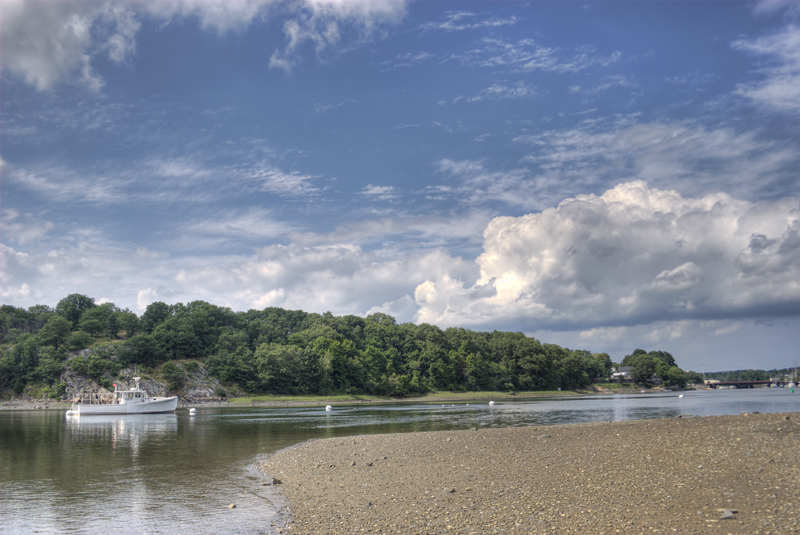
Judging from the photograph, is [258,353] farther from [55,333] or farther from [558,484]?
[558,484]

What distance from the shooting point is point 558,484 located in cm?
1770

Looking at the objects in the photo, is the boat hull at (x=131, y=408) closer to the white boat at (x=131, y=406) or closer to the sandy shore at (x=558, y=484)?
the white boat at (x=131, y=406)

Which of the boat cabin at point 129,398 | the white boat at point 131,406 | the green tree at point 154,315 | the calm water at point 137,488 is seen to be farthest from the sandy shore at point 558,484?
the green tree at point 154,315

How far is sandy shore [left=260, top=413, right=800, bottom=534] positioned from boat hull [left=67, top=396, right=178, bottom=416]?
73.3m

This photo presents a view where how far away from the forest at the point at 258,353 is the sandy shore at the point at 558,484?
124118 millimetres

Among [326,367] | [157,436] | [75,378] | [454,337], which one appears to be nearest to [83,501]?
[157,436]

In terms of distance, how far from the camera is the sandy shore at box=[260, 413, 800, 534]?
43.9 feet

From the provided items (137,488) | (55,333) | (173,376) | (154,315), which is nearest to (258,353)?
(173,376)

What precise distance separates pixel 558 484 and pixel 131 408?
311 feet

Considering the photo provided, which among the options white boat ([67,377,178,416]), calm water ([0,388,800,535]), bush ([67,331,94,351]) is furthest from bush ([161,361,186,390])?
calm water ([0,388,800,535])

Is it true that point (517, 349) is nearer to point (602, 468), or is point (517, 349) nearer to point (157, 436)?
point (157, 436)

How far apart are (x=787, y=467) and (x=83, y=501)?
28478 millimetres

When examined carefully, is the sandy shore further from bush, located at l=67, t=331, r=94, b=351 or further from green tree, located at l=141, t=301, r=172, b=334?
green tree, located at l=141, t=301, r=172, b=334

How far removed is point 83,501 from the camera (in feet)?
65.2
